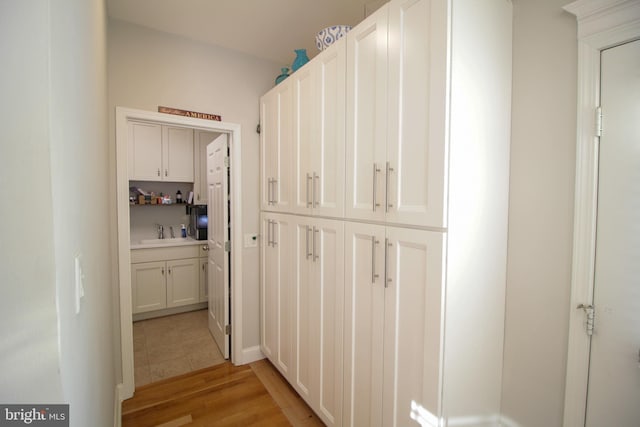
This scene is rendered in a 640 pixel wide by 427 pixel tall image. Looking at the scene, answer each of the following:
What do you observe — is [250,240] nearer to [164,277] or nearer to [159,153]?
[164,277]

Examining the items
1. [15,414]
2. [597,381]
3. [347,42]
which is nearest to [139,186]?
[347,42]

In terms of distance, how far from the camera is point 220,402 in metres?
2.16

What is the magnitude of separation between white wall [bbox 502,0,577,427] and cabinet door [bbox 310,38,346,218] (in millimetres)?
881

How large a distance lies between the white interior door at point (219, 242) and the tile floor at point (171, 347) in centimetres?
15

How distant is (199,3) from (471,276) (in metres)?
2.35

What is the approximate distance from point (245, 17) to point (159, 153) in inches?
98.3

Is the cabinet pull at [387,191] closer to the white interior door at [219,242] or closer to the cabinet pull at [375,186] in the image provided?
the cabinet pull at [375,186]

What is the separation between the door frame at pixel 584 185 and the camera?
46.5 inches

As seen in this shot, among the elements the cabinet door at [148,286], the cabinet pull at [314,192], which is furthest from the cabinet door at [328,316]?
the cabinet door at [148,286]

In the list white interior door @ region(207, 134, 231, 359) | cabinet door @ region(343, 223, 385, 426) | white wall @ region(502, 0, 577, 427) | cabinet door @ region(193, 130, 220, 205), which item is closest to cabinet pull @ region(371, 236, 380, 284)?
cabinet door @ region(343, 223, 385, 426)

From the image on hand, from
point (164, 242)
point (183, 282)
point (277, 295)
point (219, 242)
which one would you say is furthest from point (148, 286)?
point (277, 295)

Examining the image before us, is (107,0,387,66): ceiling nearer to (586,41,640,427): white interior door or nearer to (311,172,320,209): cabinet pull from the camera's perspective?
(311,172,320,209): cabinet pull

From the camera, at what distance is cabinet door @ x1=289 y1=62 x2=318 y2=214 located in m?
1.87

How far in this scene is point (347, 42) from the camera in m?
1.58
